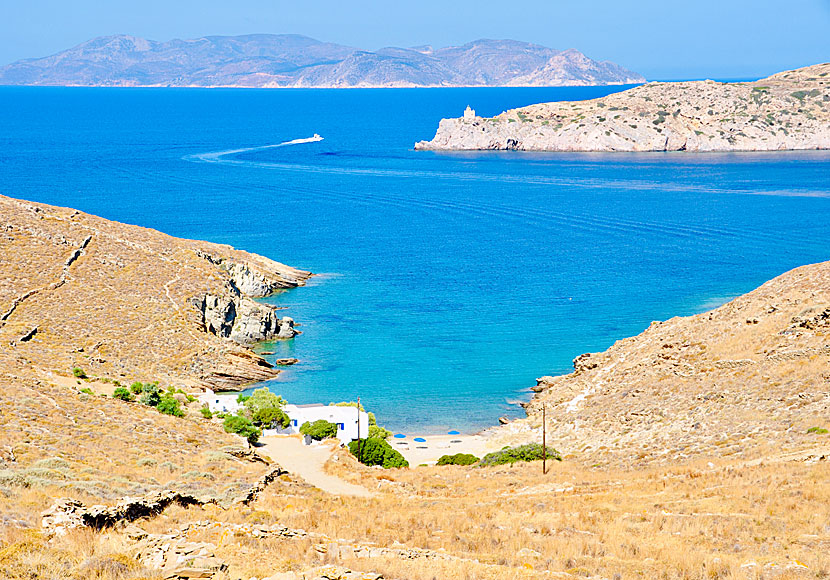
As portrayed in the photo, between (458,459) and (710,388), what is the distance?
1061 centimetres

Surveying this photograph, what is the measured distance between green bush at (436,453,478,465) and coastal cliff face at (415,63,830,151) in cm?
15981

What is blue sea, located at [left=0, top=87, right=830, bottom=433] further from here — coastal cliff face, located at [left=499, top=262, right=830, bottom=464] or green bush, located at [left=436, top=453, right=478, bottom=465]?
green bush, located at [left=436, top=453, right=478, bottom=465]

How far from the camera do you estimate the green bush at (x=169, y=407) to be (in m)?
35.1

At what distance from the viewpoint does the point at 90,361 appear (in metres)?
43.6

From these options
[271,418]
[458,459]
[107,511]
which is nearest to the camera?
[107,511]

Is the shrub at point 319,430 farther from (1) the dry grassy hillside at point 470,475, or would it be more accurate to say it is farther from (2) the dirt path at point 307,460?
(1) the dry grassy hillside at point 470,475

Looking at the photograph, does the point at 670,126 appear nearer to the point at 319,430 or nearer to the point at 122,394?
the point at 319,430

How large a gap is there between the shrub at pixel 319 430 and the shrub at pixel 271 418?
141cm

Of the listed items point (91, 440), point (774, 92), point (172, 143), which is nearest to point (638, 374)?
point (91, 440)

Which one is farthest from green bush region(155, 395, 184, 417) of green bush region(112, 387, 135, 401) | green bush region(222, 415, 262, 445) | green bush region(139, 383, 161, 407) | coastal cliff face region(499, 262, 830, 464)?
coastal cliff face region(499, 262, 830, 464)

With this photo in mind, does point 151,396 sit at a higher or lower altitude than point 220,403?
higher

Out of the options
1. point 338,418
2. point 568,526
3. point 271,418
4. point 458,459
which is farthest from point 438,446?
point 568,526

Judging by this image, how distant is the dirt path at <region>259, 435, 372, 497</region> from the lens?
83.7ft

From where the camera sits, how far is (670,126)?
187m
